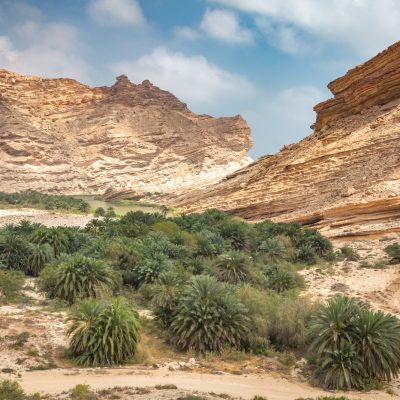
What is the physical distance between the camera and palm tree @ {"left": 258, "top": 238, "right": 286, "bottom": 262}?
106 feet

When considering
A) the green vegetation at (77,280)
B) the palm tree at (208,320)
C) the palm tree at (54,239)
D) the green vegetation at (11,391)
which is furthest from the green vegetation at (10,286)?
the green vegetation at (11,391)

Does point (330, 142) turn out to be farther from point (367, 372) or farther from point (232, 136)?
point (232, 136)

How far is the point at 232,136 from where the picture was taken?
124m

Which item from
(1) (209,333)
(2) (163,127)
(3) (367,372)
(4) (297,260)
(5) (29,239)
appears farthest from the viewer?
(2) (163,127)

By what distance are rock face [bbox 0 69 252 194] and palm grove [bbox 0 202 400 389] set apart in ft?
237

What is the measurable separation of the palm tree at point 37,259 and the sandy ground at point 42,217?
23703mm

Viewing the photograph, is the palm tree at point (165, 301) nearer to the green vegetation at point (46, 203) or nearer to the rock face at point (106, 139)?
the green vegetation at point (46, 203)

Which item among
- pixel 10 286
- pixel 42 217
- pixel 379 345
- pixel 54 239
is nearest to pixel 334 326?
pixel 379 345

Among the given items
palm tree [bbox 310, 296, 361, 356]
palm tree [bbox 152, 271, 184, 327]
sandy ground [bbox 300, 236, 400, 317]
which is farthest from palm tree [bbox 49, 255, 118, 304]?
sandy ground [bbox 300, 236, 400, 317]

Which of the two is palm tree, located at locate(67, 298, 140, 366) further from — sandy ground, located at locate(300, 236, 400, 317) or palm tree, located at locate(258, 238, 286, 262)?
palm tree, located at locate(258, 238, 286, 262)

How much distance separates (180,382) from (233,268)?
12.8m

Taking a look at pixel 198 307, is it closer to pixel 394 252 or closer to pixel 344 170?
pixel 394 252

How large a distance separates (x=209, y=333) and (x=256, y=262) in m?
15.0

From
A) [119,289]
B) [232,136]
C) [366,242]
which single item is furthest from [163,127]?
[119,289]
